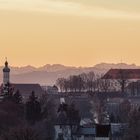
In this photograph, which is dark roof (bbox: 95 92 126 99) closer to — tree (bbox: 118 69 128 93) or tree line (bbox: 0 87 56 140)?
tree (bbox: 118 69 128 93)

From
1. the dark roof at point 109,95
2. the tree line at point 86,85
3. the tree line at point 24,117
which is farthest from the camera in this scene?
the tree line at point 86,85

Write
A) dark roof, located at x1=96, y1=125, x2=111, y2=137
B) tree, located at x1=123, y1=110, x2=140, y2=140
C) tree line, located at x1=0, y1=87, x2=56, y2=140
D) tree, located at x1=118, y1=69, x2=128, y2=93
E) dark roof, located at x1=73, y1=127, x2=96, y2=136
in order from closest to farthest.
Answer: tree, located at x1=123, y1=110, x2=140, y2=140 → tree line, located at x1=0, y1=87, x2=56, y2=140 → dark roof, located at x1=96, y1=125, x2=111, y2=137 → dark roof, located at x1=73, y1=127, x2=96, y2=136 → tree, located at x1=118, y1=69, x2=128, y2=93

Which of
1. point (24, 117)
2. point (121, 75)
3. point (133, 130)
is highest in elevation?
point (121, 75)

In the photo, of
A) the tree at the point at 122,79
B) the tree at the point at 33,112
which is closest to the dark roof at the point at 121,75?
the tree at the point at 122,79

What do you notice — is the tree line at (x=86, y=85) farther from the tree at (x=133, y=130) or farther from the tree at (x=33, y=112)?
the tree at (x=133, y=130)


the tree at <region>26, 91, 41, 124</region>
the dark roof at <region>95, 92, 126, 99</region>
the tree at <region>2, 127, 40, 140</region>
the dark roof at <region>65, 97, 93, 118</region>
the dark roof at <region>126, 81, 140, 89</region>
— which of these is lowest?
the tree at <region>2, 127, 40, 140</region>

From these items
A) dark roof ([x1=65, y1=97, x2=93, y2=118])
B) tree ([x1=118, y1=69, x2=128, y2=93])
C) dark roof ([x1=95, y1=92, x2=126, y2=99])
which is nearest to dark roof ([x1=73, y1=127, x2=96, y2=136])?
dark roof ([x1=65, y1=97, x2=93, y2=118])

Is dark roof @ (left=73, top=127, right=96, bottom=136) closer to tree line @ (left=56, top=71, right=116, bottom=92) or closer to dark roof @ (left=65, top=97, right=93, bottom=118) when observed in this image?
dark roof @ (left=65, top=97, right=93, bottom=118)

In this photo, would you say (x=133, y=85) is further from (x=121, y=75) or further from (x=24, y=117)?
(x=24, y=117)

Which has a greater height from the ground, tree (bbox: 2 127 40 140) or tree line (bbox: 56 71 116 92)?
tree line (bbox: 56 71 116 92)

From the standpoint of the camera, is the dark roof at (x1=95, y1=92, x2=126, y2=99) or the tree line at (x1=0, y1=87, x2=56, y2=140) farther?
the dark roof at (x1=95, y1=92, x2=126, y2=99)

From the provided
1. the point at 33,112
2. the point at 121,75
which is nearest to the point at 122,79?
the point at 121,75

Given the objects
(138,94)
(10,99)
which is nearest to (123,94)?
(138,94)

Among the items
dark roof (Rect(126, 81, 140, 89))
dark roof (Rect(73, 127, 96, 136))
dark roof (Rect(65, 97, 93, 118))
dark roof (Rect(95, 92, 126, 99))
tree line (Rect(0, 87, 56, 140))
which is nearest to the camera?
tree line (Rect(0, 87, 56, 140))
